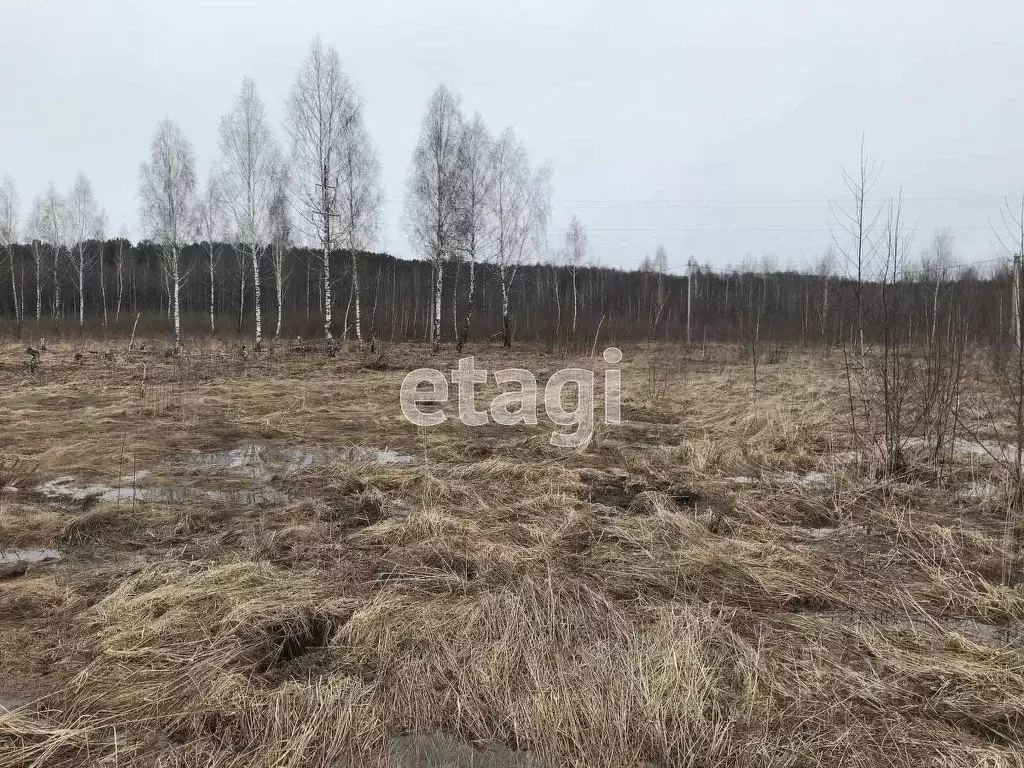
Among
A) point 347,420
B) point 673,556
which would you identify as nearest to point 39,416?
point 347,420

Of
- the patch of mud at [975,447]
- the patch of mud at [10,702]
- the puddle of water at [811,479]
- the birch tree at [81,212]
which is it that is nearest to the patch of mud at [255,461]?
the patch of mud at [10,702]

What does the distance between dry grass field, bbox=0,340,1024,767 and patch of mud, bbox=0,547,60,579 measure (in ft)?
0.08

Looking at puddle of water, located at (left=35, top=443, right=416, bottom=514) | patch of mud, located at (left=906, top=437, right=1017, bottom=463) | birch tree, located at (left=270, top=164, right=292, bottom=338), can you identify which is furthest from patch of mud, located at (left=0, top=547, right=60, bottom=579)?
birch tree, located at (left=270, top=164, right=292, bottom=338)

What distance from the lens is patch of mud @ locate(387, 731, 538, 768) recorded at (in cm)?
184

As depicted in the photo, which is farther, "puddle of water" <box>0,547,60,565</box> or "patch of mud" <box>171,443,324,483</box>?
"patch of mud" <box>171,443,324,483</box>

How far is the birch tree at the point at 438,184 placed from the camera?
63.0ft

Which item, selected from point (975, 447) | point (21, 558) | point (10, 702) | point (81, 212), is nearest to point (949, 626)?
point (10, 702)

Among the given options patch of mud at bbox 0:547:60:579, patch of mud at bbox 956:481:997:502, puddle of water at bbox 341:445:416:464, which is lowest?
patch of mud at bbox 0:547:60:579

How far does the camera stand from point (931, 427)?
5.75 metres

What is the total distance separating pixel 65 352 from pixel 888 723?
2177cm

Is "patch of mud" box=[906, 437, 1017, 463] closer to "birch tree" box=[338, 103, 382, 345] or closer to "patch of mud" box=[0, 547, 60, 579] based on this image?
"patch of mud" box=[0, 547, 60, 579]

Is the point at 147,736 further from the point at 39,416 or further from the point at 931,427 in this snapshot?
the point at 39,416

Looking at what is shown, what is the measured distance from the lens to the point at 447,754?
1.88m

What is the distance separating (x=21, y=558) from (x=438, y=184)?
58.2ft
